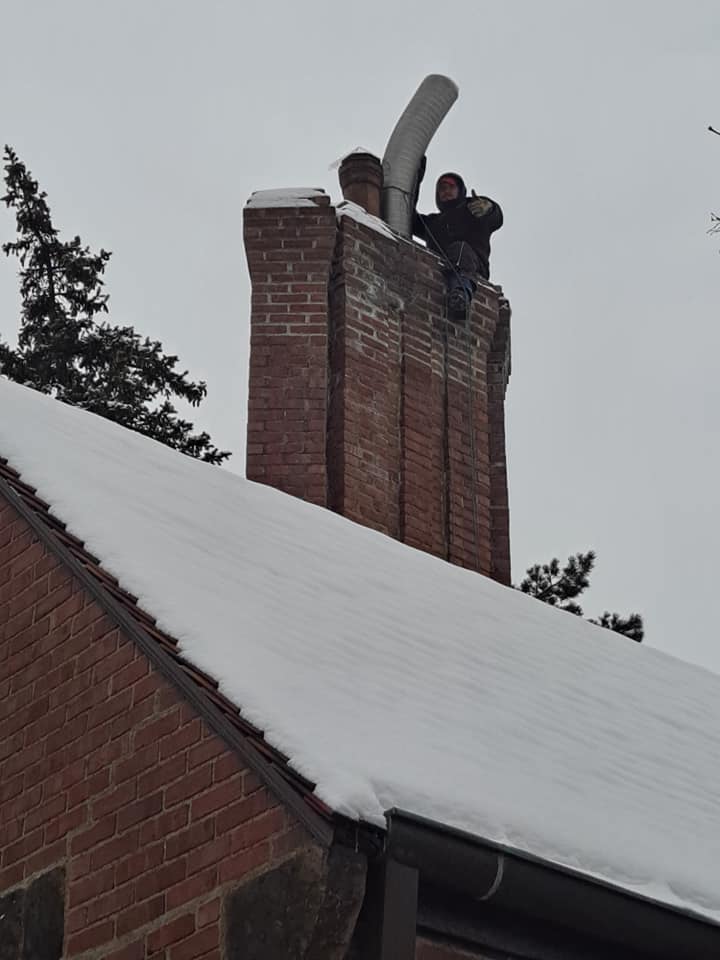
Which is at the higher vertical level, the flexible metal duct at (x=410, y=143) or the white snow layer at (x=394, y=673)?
the flexible metal duct at (x=410, y=143)

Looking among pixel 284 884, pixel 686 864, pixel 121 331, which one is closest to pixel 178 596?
pixel 284 884

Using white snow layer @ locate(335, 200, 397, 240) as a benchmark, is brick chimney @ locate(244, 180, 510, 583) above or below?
below

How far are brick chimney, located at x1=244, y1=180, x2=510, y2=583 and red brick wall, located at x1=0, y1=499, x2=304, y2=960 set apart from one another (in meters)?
4.65

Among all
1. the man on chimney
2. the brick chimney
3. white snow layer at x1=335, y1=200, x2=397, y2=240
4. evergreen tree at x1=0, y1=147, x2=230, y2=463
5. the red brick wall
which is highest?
evergreen tree at x1=0, y1=147, x2=230, y2=463

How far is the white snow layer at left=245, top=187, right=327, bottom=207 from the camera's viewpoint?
11.1 meters

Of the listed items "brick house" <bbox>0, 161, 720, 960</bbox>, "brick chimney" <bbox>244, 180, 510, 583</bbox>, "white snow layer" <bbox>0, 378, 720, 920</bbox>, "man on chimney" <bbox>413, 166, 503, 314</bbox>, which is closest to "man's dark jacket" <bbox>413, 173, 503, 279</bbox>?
"man on chimney" <bbox>413, 166, 503, 314</bbox>

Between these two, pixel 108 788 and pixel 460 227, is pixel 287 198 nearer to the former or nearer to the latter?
pixel 460 227

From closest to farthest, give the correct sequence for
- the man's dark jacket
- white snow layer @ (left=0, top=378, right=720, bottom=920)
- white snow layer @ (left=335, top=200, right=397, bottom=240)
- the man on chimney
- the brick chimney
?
white snow layer @ (left=0, top=378, right=720, bottom=920) → the brick chimney → white snow layer @ (left=335, top=200, right=397, bottom=240) → the man on chimney → the man's dark jacket

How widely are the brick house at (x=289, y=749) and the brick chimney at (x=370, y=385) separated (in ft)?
7.61

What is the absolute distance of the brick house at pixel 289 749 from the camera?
419 centimetres

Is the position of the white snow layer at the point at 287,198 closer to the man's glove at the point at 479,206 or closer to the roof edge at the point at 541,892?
the man's glove at the point at 479,206

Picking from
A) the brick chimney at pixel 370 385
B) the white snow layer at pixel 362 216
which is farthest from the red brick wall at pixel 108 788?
the white snow layer at pixel 362 216

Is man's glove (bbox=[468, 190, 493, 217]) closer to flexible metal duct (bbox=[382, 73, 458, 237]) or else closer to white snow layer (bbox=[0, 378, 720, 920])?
flexible metal duct (bbox=[382, 73, 458, 237])

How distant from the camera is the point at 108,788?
4.86m
